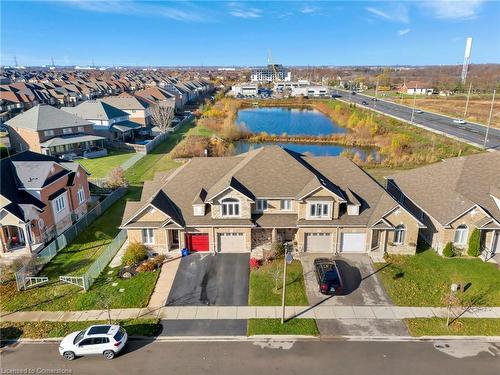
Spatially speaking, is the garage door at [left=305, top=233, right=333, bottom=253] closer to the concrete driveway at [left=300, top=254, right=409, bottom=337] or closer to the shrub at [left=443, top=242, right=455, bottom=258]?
the concrete driveway at [left=300, top=254, right=409, bottom=337]

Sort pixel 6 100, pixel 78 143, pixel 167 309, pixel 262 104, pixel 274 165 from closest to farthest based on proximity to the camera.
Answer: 1. pixel 167 309
2. pixel 274 165
3. pixel 78 143
4. pixel 6 100
5. pixel 262 104

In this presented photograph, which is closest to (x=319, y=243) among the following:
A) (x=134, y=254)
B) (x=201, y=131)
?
(x=134, y=254)

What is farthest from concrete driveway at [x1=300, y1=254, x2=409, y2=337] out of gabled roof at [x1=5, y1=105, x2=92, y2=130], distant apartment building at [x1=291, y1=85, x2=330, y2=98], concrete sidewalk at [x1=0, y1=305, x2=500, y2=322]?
distant apartment building at [x1=291, y1=85, x2=330, y2=98]

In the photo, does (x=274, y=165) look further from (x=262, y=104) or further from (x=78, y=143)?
(x=262, y=104)

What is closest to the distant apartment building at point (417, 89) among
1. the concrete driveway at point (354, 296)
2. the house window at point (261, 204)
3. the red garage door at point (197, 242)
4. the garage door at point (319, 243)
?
the garage door at point (319, 243)

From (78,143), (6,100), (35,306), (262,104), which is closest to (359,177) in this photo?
(35,306)

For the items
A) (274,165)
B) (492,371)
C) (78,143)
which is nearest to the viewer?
(492,371)

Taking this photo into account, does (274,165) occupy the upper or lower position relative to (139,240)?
upper
